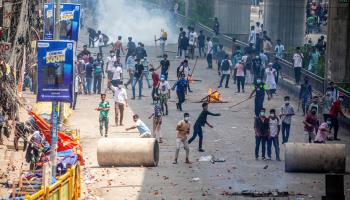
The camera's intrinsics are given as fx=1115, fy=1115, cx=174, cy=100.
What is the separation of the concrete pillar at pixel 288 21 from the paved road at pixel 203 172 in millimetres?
18911

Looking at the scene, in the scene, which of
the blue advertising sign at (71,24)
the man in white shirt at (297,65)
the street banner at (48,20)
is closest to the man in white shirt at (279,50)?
the man in white shirt at (297,65)

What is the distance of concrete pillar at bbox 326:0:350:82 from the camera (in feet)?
140

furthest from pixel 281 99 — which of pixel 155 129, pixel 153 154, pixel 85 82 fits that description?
pixel 153 154

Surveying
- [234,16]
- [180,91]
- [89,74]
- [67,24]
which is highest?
[234,16]

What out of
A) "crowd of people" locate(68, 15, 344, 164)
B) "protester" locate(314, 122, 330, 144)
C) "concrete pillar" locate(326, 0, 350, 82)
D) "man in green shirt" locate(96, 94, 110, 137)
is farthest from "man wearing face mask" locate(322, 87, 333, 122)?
"man in green shirt" locate(96, 94, 110, 137)

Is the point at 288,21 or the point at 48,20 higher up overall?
the point at 288,21

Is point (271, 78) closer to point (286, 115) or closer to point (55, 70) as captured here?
point (286, 115)

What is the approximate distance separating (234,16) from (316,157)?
36069 mm

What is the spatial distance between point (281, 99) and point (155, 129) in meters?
10.8

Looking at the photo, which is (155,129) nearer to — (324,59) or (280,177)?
(280,177)

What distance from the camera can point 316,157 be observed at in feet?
89.6

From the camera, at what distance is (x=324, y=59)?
146 feet

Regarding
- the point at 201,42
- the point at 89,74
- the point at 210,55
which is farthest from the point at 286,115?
the point at 201,42

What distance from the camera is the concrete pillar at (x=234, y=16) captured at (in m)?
63.0
